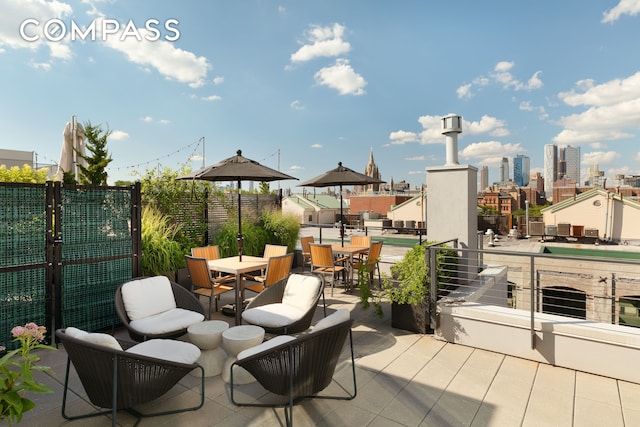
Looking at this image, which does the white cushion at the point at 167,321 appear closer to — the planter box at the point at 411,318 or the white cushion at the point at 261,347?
the white cushion at the point at 261,347

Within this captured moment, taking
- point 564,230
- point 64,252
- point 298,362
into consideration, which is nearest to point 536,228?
point 564,230

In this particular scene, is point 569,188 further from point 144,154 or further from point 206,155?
point 144,154

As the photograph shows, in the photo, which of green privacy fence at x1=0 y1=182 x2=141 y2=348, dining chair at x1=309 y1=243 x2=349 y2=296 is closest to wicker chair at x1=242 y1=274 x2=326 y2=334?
dining chair at x1=309 y1=243 x2=349 y2=296

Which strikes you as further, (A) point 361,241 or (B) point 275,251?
(A) point 361,241

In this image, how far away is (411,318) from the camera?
14.6 ft

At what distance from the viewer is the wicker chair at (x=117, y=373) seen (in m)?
2.21

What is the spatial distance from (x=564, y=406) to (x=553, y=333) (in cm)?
92

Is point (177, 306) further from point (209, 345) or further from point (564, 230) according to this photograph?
point (564, 230)

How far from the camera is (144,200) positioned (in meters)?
6.87

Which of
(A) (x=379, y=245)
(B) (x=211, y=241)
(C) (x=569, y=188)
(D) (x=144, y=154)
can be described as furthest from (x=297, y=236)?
(C) (x=569, y=188)

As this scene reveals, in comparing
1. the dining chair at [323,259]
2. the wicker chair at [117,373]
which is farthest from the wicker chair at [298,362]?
the dining chair at [323,259]

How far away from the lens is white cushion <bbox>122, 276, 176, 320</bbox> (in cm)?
387

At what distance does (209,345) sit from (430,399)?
207cm

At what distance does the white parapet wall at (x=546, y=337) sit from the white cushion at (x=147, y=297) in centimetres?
336
